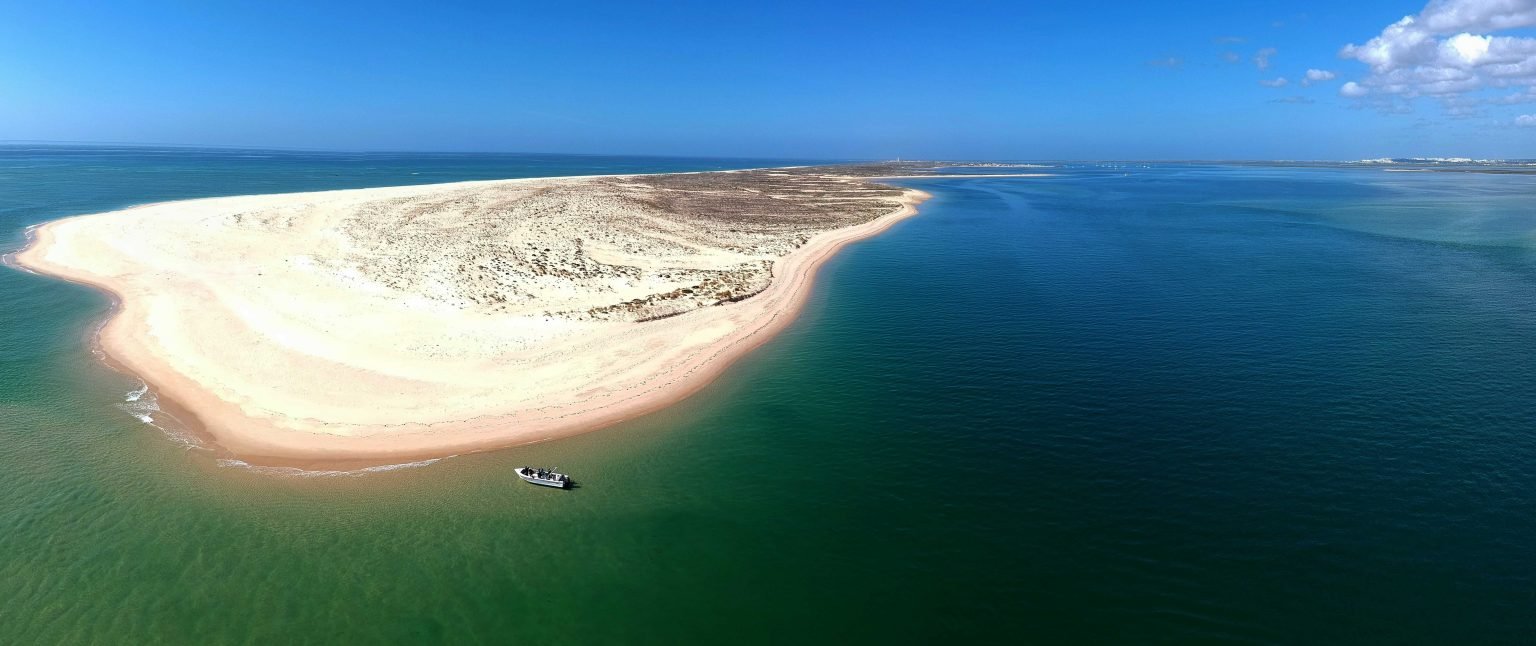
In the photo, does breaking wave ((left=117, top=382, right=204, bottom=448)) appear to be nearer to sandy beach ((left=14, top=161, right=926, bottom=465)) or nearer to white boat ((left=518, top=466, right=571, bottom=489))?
sandy beach ((left=14, top=161, right=926, bottom=465))

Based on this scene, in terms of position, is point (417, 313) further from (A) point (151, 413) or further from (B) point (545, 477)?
(B) point (545, 477)

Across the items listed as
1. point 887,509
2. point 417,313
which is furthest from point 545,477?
point 417,313

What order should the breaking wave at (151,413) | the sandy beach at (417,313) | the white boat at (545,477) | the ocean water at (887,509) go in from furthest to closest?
1. the sandy beach at (417,313)
2. the breaking wave at (151,413)
3. the white boat at (545,477)
4. the ocean water at (887,509)

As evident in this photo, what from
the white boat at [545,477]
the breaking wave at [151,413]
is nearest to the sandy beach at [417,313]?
the breaking wave at [151,413]

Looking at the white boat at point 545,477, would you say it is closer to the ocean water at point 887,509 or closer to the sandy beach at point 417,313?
the ocean water at point 887,509

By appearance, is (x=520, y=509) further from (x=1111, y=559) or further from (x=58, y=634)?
(x=1111, y=559)

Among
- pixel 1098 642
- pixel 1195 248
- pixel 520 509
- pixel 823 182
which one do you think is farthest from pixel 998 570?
pixel 823 182
